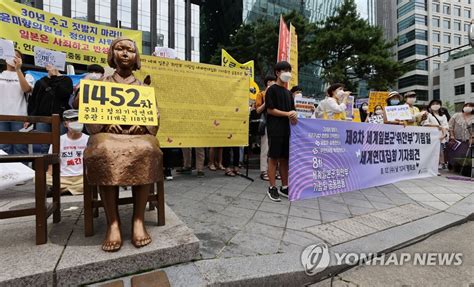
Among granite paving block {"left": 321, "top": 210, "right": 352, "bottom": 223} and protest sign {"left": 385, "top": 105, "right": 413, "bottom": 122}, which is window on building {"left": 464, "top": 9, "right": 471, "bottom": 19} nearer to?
protest sign {"left": 385, "top": 105, "right": 413, "bottom": 122}

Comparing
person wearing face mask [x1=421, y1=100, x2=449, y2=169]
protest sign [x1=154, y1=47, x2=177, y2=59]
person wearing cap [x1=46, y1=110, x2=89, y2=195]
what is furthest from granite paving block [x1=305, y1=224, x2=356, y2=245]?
person wearing face mask [x1=421, y1=100, x2=449, y2=169]

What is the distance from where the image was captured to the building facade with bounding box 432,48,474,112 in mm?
44625

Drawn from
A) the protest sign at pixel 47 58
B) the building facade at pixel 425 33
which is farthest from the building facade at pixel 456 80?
the protest sign at pixel 47 58

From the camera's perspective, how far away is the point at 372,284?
2.08 metres

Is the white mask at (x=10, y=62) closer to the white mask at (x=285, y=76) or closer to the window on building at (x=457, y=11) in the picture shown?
the white mask at (x=285, y=76)

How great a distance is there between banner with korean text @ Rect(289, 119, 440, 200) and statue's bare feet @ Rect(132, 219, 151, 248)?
7.15 feet

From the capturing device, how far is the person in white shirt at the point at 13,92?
4074mm

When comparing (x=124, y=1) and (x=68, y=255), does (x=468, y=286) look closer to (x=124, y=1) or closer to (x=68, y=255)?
(x=68, y=255)

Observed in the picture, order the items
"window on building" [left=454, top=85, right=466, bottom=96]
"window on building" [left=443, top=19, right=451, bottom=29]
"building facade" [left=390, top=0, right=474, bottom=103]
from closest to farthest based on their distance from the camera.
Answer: "window on building" [left=454, top=85, right=466, bottom=96], "building facade" [left=390, top=0, right=474, bottom=103], "window on building" [left=443, top=19, right=451, bottom=29]

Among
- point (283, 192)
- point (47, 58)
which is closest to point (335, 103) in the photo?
point (283, 192)

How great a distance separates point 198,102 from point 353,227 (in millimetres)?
3083

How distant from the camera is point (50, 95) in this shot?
4.26m

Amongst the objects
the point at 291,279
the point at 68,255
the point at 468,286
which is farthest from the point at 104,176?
the point at 468,286

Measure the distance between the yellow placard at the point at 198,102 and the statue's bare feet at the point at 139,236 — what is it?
248 centimetres
